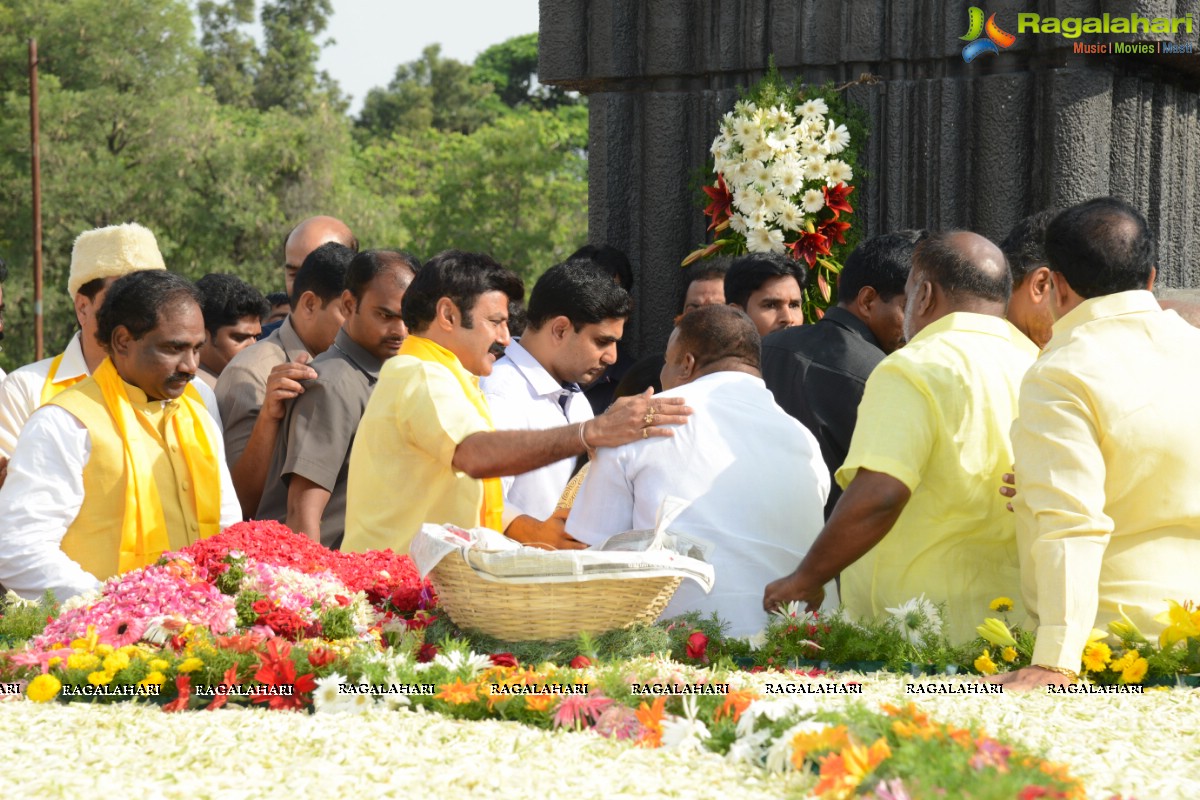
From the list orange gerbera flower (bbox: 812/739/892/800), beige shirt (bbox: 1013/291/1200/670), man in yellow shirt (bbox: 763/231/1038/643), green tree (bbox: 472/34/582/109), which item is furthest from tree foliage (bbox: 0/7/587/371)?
orange gerbera flower (bbox: 812/739/892/800)

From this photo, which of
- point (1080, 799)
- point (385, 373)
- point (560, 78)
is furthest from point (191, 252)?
point (1080, 799)

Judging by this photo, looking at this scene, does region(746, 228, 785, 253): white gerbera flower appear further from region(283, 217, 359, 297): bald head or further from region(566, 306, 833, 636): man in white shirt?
region(566, 306, 833, 636): man in white shirt

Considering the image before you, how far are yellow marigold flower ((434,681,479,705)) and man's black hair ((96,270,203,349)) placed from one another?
5.55 feet

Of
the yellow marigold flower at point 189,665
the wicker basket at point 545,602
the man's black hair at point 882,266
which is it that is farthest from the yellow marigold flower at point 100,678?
the man's black hair at point 882,266

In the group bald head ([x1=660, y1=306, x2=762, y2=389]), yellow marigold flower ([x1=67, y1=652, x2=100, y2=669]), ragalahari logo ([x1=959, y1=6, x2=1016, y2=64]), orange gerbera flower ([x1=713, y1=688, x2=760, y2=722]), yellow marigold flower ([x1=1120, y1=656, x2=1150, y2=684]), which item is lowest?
yellow marigold flower ([x1=1120, y1=656, x2=1150, y2=684])

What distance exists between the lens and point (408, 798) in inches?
105

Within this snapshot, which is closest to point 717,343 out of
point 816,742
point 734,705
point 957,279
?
point 957,279

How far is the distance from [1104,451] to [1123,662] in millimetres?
504

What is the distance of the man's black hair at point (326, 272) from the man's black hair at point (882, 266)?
6.31 feet

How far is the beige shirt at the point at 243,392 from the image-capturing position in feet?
17.9

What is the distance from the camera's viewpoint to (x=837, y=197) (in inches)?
256

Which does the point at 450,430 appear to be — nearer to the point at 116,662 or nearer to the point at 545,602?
the point at 545,602

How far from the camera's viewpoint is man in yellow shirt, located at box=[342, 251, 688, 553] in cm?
414

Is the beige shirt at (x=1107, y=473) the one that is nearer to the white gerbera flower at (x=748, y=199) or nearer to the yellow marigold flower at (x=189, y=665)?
the yellow marigold flower at (x=189, y=665)
